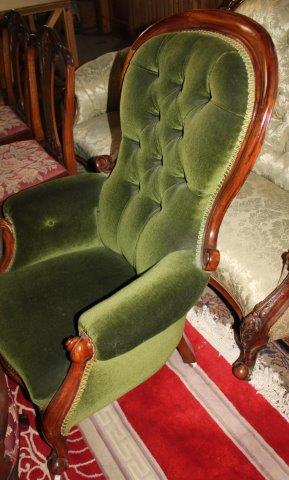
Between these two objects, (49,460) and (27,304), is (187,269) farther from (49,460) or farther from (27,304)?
(49,460)

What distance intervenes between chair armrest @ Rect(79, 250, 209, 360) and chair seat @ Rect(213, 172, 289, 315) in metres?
0.34

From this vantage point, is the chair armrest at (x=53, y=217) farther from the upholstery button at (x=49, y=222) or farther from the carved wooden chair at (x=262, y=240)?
the carved wooden chair at (x=262, y=240)

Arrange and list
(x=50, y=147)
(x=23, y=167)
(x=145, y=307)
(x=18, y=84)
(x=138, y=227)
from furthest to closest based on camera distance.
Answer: (x=18, y=84) < (x=50, y=147) < (x=23, y=167) < (x=138, y=227) < (x=145, y=307)

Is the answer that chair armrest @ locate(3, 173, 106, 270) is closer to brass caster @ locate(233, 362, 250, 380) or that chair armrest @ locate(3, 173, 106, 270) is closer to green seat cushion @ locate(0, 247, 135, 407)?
green seat cushion @ locate(0, 247, 135, 407)

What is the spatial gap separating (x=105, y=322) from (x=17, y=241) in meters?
0.55

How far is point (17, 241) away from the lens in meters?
1.34

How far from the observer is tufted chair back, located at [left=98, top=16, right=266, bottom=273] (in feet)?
3.24

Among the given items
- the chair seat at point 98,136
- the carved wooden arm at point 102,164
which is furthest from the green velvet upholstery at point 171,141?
the chair seat at point 98,136

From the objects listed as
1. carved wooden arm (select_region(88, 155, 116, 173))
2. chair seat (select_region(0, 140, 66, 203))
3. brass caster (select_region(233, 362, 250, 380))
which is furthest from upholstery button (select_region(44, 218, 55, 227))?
brass caster (select_region(233, 362, 250, 380))

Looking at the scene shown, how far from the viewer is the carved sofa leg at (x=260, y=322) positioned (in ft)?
4.17

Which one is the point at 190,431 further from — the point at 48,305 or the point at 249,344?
the point at 48,305

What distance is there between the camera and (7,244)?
1.33 metres

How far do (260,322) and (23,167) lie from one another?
1.22 metres

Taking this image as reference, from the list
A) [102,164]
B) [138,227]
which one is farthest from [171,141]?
[102,164]
